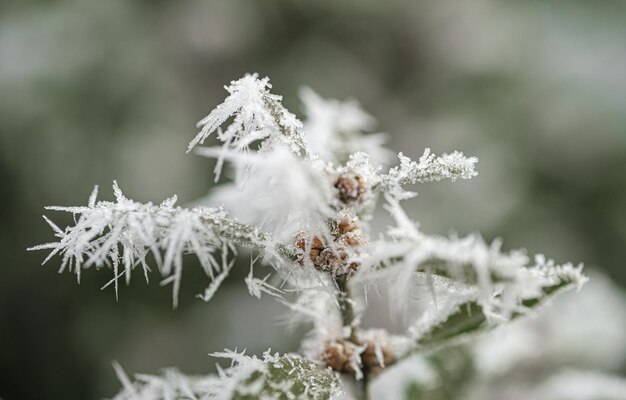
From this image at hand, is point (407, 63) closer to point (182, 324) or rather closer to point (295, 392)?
point (182, 324)

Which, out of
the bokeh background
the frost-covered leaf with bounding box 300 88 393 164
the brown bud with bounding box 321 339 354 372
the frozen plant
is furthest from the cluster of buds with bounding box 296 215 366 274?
the bokeh background

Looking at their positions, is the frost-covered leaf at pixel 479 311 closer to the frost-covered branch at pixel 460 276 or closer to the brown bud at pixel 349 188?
the frost-covered branch at pixel 460 276

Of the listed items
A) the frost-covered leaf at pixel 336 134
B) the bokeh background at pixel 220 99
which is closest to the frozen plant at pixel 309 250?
the frost-covered leaf at pixel 336 134

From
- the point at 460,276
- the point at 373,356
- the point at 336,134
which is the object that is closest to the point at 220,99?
the point at 336,134

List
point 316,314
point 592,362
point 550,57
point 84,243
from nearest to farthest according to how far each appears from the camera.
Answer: point 84,243 → point 316,314 → point 592,362 → point 550,57

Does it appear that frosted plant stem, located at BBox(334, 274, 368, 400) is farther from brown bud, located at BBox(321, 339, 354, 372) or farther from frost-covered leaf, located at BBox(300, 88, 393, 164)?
frost-covered leaf, located at BBox(300, 88, 393, 164)

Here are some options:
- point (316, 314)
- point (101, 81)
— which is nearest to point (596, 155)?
point (101, 81)

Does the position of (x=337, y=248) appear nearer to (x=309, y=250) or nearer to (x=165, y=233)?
(x=309, y=250)
